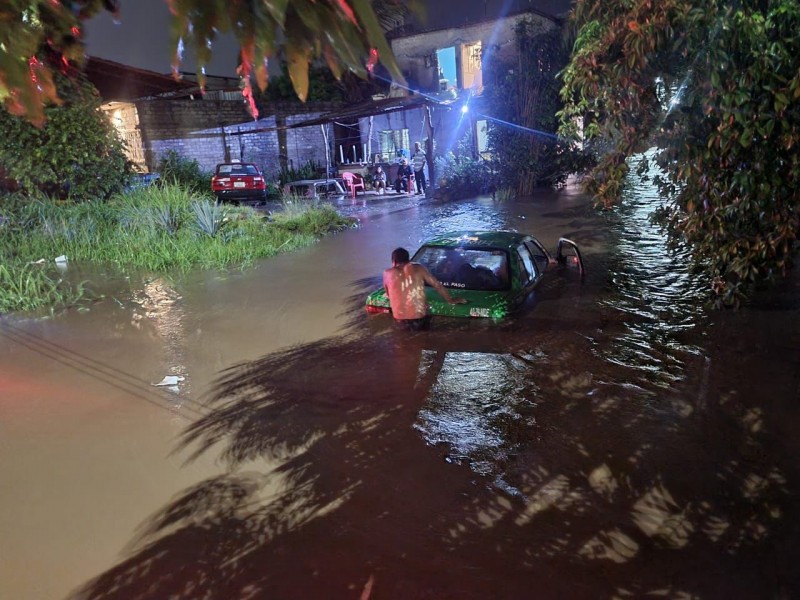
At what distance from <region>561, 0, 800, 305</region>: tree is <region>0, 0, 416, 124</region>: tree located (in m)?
4.79

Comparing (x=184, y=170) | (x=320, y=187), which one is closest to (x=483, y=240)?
(x=320, y=187)

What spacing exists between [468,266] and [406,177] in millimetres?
17844

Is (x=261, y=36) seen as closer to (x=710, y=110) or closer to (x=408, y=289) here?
(x=710, y=110)

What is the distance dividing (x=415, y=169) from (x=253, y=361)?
751 inches

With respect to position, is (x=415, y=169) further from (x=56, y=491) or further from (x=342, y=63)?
(x=342, y=63)

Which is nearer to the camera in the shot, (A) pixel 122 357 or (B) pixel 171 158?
(A) pixel 122 357

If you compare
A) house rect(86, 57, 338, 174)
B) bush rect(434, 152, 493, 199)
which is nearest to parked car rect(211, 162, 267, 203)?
house rect(86, 57, 338, 174)

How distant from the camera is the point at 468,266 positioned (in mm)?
7570

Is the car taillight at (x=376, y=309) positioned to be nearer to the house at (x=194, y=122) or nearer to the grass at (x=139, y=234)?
the grass at (x=139, y=234)

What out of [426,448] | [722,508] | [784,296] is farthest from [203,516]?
[784,296]

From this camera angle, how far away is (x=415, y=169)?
2488 cm

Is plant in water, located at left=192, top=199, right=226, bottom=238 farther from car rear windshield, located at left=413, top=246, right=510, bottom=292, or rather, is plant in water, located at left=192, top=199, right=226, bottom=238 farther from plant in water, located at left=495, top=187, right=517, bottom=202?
plant in water, located at left=495, top=187, right=517, bottom=202

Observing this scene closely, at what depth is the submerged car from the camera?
22.9 ft

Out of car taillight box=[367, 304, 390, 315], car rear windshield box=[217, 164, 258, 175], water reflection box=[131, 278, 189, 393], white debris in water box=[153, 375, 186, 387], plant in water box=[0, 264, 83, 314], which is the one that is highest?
car rear windshield box=[217, 164, 258, 175]
